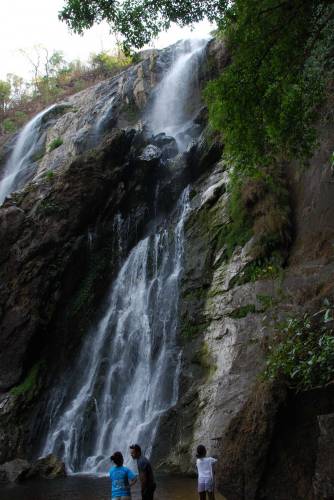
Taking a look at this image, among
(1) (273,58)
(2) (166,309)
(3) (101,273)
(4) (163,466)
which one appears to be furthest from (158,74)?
(4) (163,466)

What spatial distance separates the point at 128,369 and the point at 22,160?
25.3 m

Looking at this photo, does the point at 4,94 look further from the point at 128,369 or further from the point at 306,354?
the point at 306,354

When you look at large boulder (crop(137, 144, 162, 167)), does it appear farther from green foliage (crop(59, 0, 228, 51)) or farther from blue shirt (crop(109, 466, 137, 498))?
Answer: blue shirt (crop(109, 466, 137, 498))

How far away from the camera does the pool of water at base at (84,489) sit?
10.4 metres

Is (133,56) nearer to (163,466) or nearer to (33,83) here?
(163,466)

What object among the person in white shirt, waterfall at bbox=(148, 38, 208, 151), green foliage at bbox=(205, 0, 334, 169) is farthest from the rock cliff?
green foliage at bbox=(205, 0, 334, 169)

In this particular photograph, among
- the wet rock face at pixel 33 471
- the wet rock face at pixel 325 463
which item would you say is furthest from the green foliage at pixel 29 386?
the wet rock face at pixel 325 463

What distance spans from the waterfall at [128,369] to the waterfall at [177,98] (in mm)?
10528

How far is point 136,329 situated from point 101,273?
15.7ft

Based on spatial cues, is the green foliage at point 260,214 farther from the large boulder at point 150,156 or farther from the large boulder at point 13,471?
the large boulder at point 13,471

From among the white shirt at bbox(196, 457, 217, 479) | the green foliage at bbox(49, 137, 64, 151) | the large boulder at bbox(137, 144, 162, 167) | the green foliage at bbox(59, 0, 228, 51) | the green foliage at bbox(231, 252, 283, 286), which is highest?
the green foliage at bbox(49, 137, 64, 151)

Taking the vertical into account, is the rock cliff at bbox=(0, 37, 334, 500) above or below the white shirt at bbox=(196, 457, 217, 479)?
above

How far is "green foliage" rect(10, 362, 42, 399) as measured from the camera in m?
19.4

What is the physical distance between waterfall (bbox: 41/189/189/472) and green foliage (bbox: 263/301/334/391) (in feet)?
24.7
